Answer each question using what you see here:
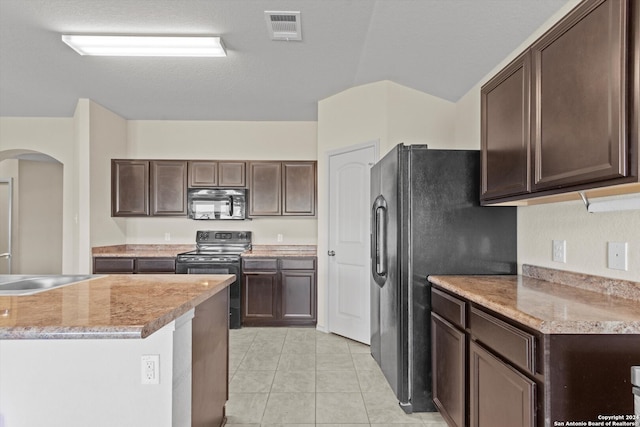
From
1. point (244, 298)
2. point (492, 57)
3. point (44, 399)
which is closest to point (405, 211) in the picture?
point (492, 57)

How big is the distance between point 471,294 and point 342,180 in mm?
2456

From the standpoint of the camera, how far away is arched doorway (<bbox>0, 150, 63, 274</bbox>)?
233 inches

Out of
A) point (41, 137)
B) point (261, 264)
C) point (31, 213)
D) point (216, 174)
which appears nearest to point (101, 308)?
point (261, 264)

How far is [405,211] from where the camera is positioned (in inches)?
95.5

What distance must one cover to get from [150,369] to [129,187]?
3.84 metres

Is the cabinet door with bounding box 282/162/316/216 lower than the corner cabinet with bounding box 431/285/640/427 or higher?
higher

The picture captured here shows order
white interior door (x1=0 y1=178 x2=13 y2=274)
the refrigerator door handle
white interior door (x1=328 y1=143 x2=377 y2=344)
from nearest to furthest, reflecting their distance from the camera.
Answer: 1. the refrigerator door handle
2. white interior door (x1=328 y1=143 x2=377 y2=344)
3. white interior door (x1=0 y1=178 x2=13 y2=274)

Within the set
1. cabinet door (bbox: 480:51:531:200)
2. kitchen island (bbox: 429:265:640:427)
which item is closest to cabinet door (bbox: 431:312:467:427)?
kitchen island (bbox: 429:265:640:427)

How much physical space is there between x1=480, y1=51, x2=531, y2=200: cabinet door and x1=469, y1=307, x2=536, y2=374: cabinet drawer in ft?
2.28

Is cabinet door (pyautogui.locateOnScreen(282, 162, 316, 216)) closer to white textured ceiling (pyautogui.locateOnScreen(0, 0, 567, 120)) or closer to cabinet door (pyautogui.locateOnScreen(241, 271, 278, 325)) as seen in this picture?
white textured ceiling (pyautogui.locateOnScreen(0, 0, 567, 120))

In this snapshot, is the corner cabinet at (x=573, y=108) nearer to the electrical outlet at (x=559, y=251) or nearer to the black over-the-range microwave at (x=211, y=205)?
the electrical outlet at (x=559, y=251)

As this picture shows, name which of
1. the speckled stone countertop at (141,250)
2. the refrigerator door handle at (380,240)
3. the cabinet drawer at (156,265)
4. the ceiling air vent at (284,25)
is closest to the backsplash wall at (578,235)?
the refrigerator door handle at (380,240)

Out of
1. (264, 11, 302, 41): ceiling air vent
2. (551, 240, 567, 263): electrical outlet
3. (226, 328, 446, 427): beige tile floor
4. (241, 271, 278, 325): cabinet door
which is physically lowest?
(226, 328, 446, 427): beige tile floor

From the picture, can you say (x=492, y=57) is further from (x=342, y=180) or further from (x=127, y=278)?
(x=127, y=278)
